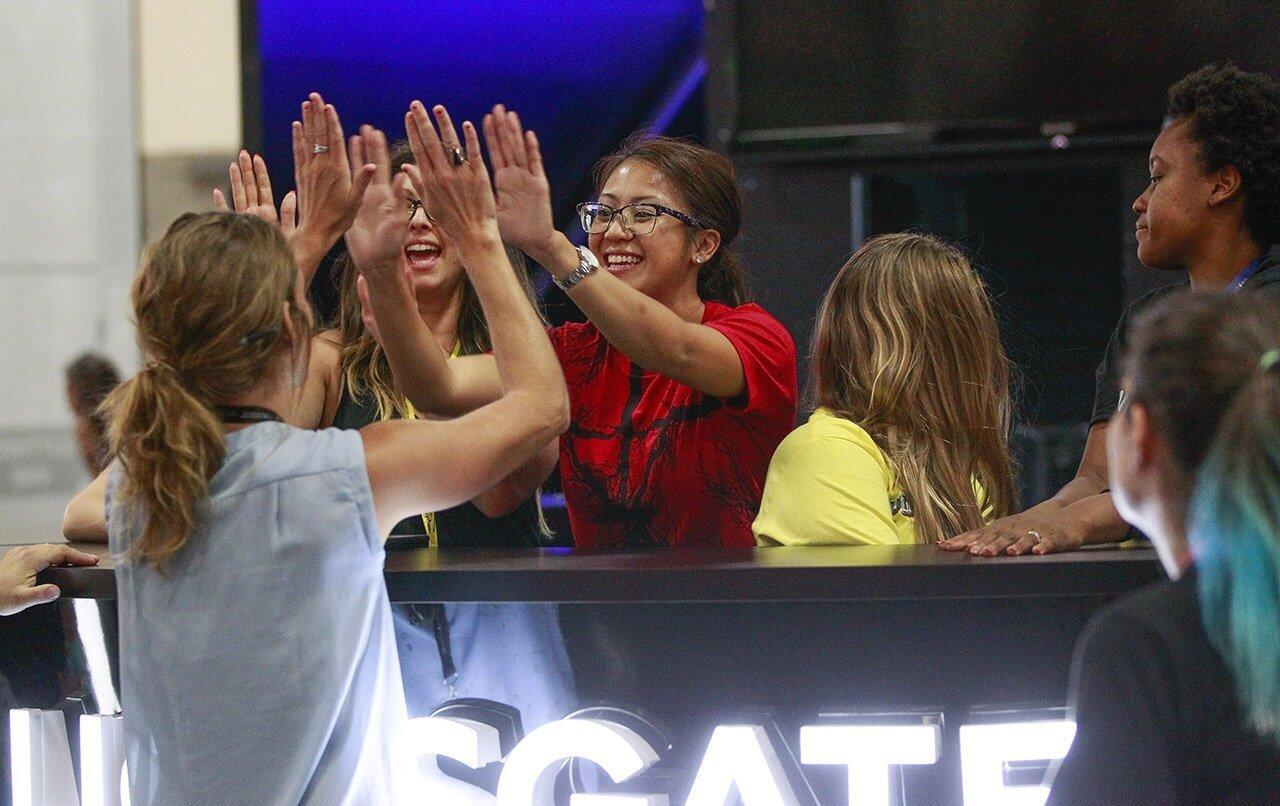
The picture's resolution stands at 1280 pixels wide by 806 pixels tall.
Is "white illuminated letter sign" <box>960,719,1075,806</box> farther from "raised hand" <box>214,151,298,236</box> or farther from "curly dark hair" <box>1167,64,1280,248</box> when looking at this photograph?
"raised hand" <box>214,151,298,236</box>

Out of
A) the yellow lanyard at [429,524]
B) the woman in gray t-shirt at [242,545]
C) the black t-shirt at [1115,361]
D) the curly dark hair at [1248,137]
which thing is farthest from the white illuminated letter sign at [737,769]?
the curly dark hair at [1248,137]

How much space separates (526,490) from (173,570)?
72 centimetres

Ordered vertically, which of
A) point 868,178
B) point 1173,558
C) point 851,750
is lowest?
point 851,750

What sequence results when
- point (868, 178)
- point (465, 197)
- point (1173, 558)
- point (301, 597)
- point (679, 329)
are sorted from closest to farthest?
point (1173, 558) < point (301, 597) < point (465, 197) < point (679, 329) < point (868, 178)

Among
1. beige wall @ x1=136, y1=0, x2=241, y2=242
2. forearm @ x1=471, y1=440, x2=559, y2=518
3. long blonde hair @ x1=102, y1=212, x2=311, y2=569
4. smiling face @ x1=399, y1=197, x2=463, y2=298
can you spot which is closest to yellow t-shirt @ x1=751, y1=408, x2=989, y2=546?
forearm @ x1=471, y1=440, x2=559, y2=518

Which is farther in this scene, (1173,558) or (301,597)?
(301,597)

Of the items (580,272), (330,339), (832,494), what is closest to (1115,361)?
(832,494)

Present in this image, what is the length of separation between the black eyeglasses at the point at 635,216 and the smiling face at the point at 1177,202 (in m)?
0.73

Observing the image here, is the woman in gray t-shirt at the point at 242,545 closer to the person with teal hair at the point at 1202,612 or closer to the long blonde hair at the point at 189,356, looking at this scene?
the long blonde hair at the point at 189,356

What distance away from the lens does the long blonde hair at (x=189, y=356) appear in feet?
4.91

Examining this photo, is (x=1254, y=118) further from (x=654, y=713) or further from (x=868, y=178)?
(x=868, y=178)

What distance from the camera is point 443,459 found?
5.24 ft

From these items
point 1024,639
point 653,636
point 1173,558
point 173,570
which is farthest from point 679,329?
point 1173,558

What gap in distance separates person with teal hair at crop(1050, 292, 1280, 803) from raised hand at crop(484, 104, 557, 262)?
0.99 m
